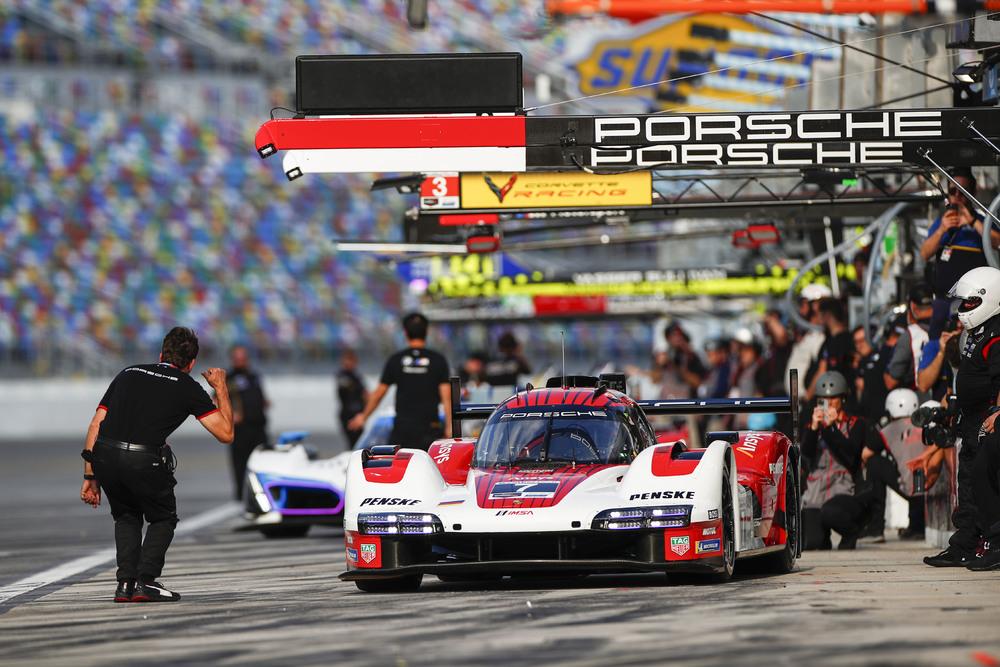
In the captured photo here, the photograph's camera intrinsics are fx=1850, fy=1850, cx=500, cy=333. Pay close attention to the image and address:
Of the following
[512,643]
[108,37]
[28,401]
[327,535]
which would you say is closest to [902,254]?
[327,535]

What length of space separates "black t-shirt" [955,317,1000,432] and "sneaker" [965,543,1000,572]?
Result: 2.36 feet

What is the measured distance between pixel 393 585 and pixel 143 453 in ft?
4.86

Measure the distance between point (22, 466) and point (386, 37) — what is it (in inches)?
1008

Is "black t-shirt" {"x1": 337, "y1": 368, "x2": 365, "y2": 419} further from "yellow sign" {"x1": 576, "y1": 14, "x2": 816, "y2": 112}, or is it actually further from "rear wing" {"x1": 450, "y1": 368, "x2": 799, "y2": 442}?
"rear wing" {"x1": 450, "y1": 368, "x2": 799, "y2": 442}

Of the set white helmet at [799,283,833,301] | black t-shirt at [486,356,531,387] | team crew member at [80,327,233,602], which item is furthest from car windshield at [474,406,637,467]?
black t-shirt at [486,356,531,387]

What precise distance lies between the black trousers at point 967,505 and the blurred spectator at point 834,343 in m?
3.99

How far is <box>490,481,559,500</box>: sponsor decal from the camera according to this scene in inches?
360

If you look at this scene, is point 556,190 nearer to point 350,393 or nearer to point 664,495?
point 664,495

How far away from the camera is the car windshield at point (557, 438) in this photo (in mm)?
9875

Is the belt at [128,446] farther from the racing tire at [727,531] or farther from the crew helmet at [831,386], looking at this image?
the crew helmet at [831,386]

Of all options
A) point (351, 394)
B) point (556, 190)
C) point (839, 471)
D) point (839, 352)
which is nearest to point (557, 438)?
point (839, 471)

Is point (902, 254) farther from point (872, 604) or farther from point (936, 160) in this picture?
point (872, 604)

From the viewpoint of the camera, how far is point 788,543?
415 inches

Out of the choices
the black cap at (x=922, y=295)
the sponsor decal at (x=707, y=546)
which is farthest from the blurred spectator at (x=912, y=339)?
the sponsor decal at (x=707, y=546)
